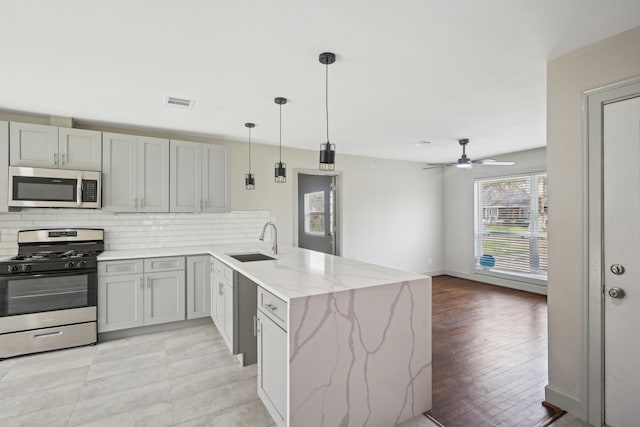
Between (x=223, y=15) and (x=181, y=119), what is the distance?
2.13 m

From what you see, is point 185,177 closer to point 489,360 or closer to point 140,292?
point 140,292

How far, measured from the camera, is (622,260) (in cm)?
190

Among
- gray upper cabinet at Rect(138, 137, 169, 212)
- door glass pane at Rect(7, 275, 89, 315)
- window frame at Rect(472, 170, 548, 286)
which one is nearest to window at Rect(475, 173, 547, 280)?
window frame at Rect(472, 170, 548, 286)

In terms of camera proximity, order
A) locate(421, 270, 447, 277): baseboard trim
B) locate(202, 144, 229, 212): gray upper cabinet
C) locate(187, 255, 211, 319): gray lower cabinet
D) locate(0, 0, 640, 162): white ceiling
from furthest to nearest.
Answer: locate(421, 270, 447, 277): baseboard trim
locate(202, 144, 229, 212): gray upper cabinet
locate(187, 255, 211, 319): gray lower cabinet
locate(0, 0, 640, 162): white ceiling

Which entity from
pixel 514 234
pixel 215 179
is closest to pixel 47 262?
pixel 215 179

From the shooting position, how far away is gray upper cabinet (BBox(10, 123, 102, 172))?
315cm

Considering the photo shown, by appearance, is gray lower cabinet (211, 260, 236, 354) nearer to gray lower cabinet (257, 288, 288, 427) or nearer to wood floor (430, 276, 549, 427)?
gray lower cabinet (257, 288, 288, 427)

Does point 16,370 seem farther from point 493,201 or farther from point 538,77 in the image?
point 493,201

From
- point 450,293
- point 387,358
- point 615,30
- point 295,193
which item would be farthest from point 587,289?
point 295,193

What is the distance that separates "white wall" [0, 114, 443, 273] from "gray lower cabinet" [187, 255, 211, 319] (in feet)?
2.70

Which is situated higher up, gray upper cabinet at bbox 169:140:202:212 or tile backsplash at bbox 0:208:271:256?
gray upper cabinet at bbox 169:140:202:212

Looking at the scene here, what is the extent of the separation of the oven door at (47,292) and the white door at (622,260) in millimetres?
4303

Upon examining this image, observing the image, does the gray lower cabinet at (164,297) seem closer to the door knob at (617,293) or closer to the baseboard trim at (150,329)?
the baseboard trim at (150,329)

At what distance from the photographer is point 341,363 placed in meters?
1.81
